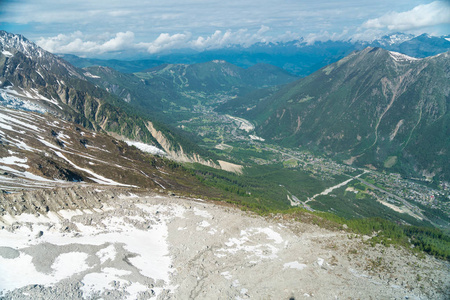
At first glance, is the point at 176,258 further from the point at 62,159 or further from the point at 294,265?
the point at 62,159

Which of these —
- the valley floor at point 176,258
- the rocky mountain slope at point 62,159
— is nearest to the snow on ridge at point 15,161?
the rocky mountain slope at point 62,159

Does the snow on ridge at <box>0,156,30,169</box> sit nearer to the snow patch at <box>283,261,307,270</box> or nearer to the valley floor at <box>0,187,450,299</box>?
the valley floor at <box>0,187,450,299</box>

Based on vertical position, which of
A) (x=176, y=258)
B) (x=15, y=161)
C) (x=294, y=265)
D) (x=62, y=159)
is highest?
(x=15, y=161)

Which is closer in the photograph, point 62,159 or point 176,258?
point 176,258

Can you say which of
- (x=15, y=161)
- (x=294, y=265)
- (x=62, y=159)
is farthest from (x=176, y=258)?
(x=62, y=159)

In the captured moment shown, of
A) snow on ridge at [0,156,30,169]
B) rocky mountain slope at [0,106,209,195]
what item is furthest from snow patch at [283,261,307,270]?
snow on ridge at [0,156,30,169]


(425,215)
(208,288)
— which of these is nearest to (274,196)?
(425,215)

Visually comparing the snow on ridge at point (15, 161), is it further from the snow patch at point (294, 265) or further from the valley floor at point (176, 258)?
the snow patch at point (294, 265)

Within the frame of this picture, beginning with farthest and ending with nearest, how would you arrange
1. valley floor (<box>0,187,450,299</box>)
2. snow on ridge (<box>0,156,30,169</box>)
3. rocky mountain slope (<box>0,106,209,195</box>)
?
snow on ridge (<box>0,156,30,169</box>), rocky mountain slope (<box>0,106,209,195</box>), valley floor (<box>0,187,450,299</box>)

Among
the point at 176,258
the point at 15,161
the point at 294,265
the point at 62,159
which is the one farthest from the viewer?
the point at 62,159

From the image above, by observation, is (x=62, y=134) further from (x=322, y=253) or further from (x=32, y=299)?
(x=322, y=253)
